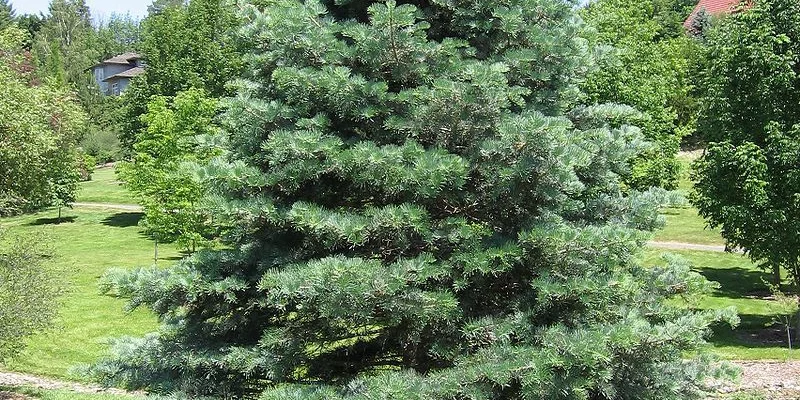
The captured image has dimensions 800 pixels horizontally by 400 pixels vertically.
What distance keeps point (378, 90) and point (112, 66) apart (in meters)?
89.1

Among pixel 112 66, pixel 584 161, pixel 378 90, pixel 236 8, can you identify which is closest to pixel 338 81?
pixel 378 90

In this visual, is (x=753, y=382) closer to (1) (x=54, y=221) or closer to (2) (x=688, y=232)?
(2) (x=688, y=232)

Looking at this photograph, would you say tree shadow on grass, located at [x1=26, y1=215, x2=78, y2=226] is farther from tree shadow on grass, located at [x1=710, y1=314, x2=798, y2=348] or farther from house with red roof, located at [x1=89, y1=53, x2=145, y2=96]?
house with red roof, located at [x1=89, y1=53, x2=145, y2=96]

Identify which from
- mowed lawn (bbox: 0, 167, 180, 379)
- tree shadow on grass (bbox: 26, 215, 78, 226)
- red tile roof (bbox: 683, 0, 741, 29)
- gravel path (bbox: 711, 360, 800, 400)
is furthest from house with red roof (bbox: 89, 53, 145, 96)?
gravel path (bbox: 711, 360, 800, 400)

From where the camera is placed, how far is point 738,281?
2439 cm

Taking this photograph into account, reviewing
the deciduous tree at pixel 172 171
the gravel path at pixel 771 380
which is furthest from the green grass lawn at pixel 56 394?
the gravel path at pixel 771 380

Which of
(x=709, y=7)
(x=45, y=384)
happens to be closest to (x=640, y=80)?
(x=45, y=384)

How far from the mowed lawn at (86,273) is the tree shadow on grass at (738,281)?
671 inches

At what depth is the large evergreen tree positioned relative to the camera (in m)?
4.60

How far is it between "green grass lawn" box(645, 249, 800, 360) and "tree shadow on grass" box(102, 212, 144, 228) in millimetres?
28012

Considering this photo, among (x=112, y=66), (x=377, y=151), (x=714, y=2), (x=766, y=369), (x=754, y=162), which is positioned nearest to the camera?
(x=377, y=151)

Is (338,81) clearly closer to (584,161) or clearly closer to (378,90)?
(378,90)

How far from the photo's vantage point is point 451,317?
486cm

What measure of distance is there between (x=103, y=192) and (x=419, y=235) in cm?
4917
